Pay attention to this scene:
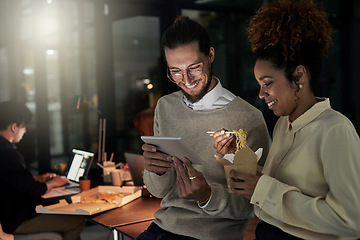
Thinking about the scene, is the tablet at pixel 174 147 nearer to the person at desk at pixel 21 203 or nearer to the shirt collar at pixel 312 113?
the shirt collar at pixel 312 113

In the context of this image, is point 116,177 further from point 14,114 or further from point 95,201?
point 14,114

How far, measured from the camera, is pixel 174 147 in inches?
56.1

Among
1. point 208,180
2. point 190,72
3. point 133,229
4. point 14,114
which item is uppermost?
point 190,72

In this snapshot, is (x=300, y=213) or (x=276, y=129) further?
(x=276, y=129)

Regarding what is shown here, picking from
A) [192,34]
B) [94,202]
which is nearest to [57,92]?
[94,202]

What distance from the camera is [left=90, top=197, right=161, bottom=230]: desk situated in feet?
7.14

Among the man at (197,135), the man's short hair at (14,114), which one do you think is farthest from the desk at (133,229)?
the man's short hair at (14,114)

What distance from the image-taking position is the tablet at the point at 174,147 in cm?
138

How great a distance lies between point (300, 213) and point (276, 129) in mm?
376

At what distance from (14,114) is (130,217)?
61.6 inches

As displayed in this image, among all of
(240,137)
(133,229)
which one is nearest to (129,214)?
(133,229)

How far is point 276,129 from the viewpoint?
1.44 meters

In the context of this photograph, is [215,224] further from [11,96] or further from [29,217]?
[11,96]

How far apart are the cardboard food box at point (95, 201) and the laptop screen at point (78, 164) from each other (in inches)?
28.5
